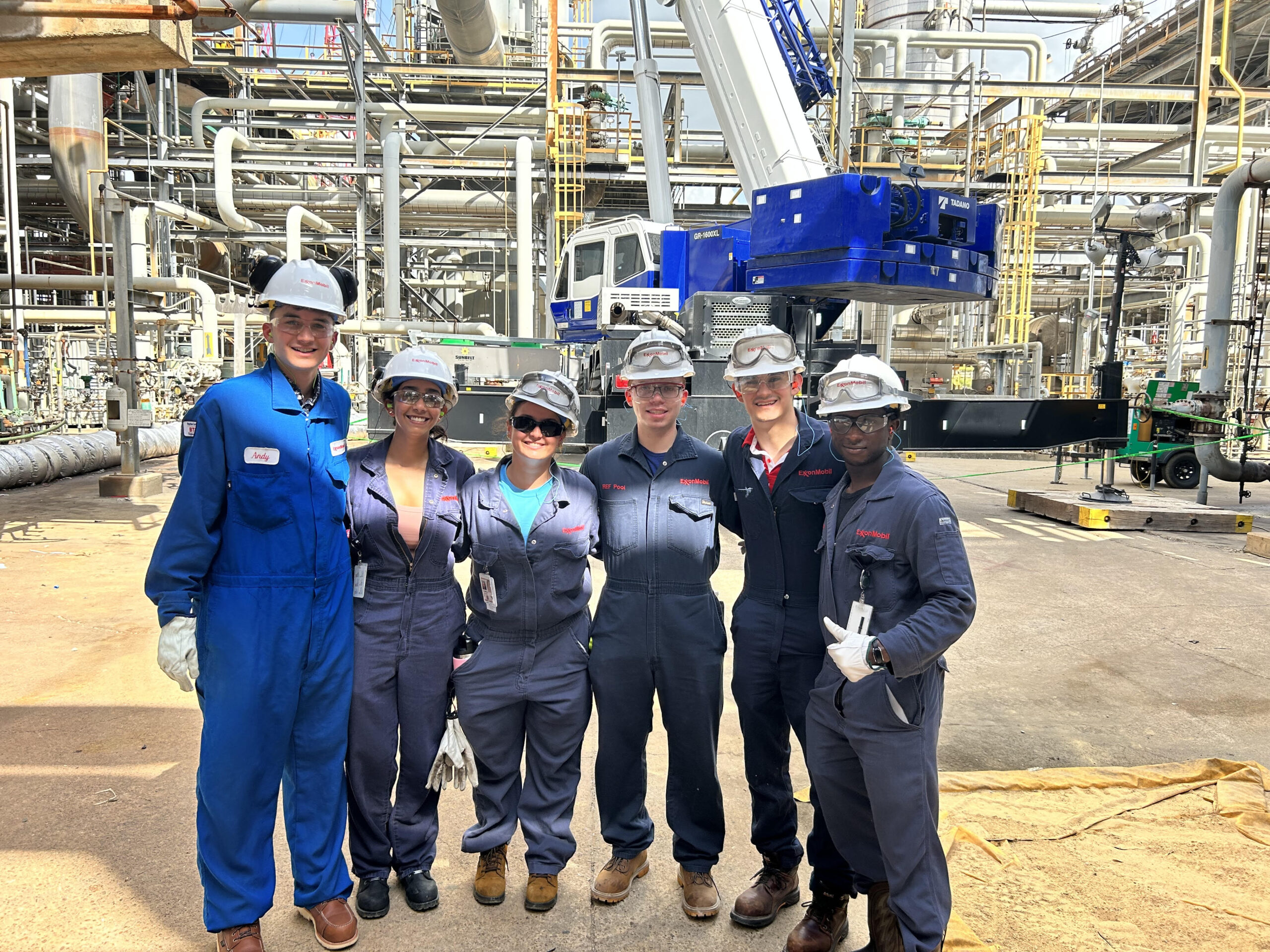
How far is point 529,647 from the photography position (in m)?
3.02

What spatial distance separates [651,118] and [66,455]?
9.74 m

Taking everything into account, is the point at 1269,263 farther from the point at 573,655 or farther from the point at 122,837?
the point at 122,837

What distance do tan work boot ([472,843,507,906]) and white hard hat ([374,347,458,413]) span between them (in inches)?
61.2

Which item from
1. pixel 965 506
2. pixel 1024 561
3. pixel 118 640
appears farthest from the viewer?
pixel 965 506

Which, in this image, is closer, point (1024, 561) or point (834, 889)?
point (834, 889)

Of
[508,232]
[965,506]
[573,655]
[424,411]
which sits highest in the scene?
[508,232]

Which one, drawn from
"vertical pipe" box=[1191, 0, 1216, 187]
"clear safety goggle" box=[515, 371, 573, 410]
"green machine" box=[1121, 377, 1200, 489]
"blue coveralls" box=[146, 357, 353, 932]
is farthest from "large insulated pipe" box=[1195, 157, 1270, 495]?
Result: "blue coveralls" box=[146, 357, 353, 932]

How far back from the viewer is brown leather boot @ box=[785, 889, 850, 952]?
2742 millimetres

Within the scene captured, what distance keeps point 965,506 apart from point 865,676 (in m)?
10.3

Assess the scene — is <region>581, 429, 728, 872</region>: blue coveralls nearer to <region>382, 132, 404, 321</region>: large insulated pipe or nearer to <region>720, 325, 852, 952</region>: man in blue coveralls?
<region>720, 325, 852, 952</region>: man in blue coveralls

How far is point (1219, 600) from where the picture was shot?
7121mm

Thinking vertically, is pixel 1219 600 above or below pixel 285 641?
below

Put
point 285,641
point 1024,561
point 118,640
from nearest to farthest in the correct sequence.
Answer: point 285,641
point 118,640
point 1024,561

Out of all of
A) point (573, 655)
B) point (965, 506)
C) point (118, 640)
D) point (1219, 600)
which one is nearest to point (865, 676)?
point (573, 655)
